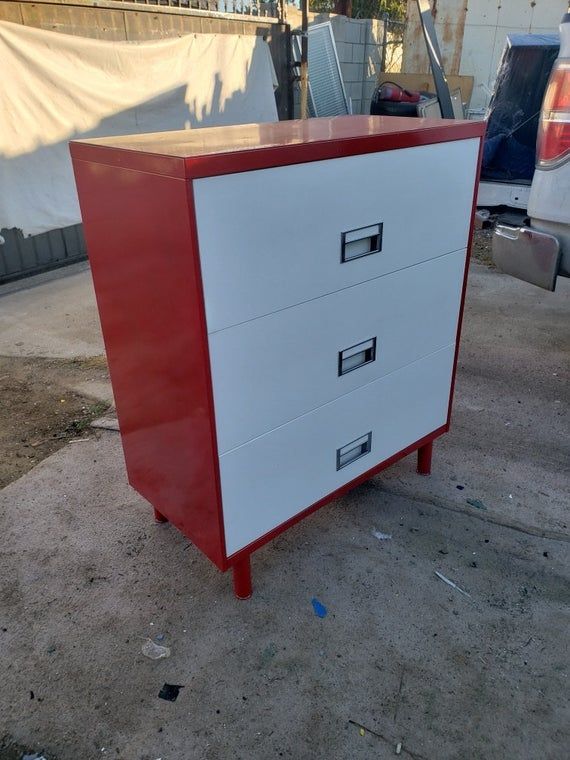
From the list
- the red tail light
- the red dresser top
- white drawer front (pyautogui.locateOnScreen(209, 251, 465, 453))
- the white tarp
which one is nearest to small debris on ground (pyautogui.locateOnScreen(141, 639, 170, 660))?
white drawer front (pyautogui.locateOnScreen(209, 251, 465, 453))

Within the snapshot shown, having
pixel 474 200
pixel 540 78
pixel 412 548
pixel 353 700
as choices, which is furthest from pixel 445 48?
pixel 353 700

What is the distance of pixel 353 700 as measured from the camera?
156 cm

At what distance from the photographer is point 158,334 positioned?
160cm

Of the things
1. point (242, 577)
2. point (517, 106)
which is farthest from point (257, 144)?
point (517, 106)

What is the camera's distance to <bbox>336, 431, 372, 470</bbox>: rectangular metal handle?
1.94 metres

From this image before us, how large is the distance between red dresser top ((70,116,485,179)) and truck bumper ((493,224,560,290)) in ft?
3.07

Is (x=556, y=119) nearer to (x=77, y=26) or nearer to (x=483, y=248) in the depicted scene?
(x=483, y=248)

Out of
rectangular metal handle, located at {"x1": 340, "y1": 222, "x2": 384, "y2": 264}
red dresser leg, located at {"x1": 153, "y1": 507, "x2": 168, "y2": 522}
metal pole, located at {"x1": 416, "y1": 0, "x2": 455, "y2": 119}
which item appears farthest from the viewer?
metal pole, located at {"x1": 416, "y1": 0, "x2": 455, "y2": 119}

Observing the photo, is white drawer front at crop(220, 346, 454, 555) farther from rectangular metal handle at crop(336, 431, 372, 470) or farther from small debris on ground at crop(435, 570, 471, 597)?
small debris on ground at crop(435, 570, 471, 597)

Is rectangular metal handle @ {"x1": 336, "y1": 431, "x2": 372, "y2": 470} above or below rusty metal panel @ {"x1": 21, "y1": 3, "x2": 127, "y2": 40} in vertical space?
below

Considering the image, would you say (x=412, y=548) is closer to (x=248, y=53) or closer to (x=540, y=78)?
(x=540, y=78)

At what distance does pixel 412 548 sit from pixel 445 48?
9157 millimetres

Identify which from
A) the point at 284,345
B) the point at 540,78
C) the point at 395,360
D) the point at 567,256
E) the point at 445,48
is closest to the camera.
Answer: the point at 284,345

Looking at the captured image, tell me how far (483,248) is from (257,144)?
4407 mm
